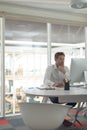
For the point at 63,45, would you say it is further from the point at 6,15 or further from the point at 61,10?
the point at 6,15

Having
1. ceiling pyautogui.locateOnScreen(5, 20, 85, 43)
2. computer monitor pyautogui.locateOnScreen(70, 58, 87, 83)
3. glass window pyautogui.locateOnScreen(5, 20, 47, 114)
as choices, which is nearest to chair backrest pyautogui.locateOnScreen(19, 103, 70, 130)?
computer monitor pyautogui.locateOnScreen(70, 58, 87, 83)

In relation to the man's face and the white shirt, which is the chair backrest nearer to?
the white shirt

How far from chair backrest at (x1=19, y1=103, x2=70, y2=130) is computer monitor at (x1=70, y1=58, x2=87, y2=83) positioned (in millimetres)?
975

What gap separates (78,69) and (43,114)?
1.17m

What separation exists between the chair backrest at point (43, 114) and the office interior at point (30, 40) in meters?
2.38

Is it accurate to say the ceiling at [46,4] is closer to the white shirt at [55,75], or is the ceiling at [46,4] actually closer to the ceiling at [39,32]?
the ceiling at [39,32]

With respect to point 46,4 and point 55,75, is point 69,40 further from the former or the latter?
point 55,75

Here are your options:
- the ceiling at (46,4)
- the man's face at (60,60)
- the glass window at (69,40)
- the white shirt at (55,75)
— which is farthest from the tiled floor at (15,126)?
the ceiling at (46,4)

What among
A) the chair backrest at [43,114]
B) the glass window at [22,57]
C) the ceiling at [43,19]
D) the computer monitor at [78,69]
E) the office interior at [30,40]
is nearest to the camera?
the chair backrest at [43,114]

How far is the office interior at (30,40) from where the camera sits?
15.4ft

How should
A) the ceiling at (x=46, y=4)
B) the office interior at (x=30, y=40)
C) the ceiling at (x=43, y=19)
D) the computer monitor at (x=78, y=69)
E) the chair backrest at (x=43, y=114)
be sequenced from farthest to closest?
the office interior at (x=30, y=40)
the ceiling at (x=43, y=19)
the ceiling at (x=46, y=4)
the computer monitor at (x=78, y=69)
the chair backrest at (x=43, y=114)

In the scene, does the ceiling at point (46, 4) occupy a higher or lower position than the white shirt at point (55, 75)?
higher

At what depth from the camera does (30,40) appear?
5.12m

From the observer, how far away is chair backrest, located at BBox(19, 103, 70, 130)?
2.21 m
